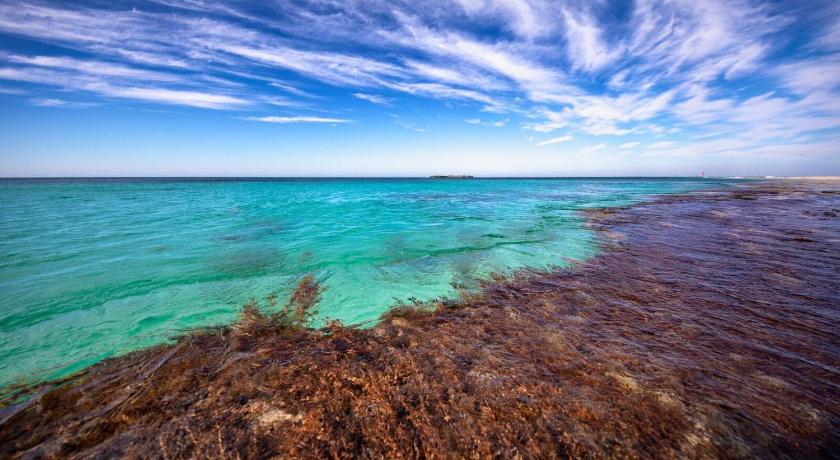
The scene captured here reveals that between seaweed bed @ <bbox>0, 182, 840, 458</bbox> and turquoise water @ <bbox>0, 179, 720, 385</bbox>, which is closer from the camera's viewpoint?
seaweed bed @ <bbox>0, 182, 840, 458</bbox>

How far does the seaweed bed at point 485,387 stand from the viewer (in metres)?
2.24

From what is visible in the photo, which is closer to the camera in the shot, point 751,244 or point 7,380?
point 7,380

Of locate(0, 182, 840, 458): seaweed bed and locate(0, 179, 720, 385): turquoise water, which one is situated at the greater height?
locate(0, 182, 840, 458): seaweed bed

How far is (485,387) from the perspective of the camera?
283 cm

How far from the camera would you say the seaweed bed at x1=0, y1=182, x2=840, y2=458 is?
2.24m

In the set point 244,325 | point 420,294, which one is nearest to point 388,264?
point 420,294

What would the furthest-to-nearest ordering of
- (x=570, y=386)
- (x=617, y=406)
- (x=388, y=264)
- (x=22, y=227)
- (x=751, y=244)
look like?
1. (x=22, y=227)
2. (x=751, y=244)
3. (x=388, y=264)
4. (x=570, y=386)
5. (x=617, y=406)

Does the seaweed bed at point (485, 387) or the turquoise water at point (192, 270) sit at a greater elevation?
the seaweed bed at point (485, 387)

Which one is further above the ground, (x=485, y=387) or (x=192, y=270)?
(x=485, y=387)

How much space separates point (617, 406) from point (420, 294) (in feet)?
11.5

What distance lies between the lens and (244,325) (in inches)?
171

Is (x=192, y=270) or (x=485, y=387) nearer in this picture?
(x=485, y=387)

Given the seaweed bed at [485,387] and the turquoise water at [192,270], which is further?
the turquoise water at [192,270]

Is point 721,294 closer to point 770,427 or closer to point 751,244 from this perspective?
point 770,427
